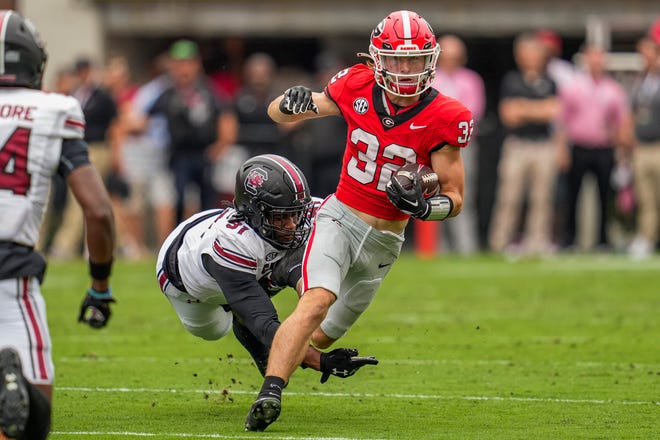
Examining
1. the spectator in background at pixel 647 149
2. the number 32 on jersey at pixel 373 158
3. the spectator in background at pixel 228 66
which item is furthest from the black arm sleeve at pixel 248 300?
the spectator in background at pixel 228 66

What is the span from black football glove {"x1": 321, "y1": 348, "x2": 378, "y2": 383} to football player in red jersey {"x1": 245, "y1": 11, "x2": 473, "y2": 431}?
0.71 feet

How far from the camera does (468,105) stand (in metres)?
14.1

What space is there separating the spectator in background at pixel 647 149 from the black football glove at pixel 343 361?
8890 millimetres

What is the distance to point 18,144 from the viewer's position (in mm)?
4719

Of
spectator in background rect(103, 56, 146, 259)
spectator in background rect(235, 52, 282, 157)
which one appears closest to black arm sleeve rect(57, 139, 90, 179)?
spectator in background rect(103, 56, 146, 259)

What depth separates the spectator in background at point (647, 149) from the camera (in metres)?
14.2

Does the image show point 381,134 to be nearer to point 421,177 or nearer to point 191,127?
point 421,177

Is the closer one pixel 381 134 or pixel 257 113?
pixel 381 134

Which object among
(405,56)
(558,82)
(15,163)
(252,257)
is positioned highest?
(405,56)

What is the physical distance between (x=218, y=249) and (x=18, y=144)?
162 cm

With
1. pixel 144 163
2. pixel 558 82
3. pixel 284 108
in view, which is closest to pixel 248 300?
pixel 284 108

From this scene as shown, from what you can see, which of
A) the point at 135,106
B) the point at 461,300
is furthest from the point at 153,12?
the point at 461,300

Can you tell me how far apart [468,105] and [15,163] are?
9.75 metres

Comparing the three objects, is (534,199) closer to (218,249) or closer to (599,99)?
(599,99)
